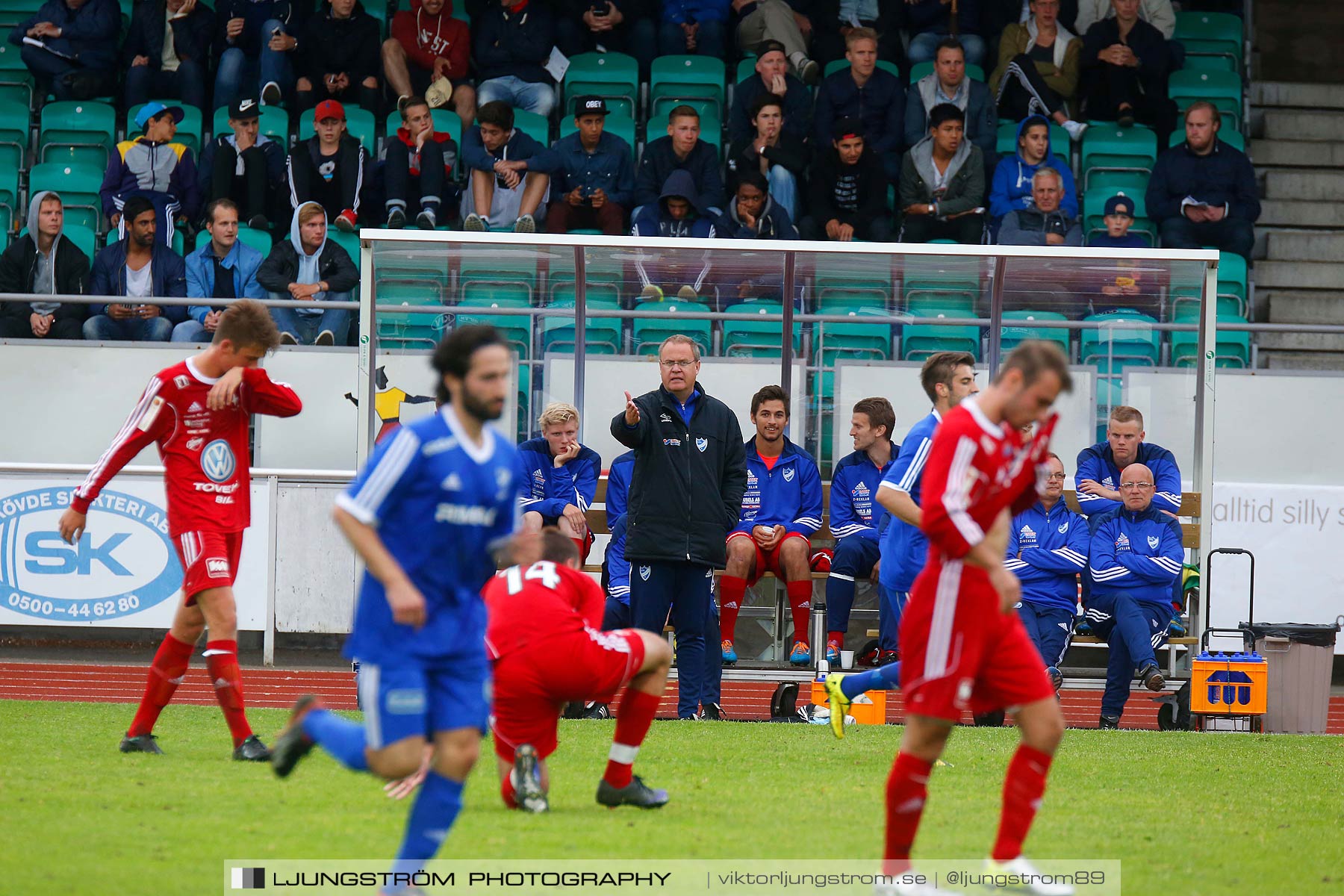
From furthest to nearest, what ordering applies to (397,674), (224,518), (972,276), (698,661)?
1. (972,276)
2. (698,661)
3. (224,518)
4. (397,674)

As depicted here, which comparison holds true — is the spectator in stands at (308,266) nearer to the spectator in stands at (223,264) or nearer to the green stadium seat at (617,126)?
the spectator in stands at (223,264)

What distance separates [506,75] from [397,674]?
12.6m

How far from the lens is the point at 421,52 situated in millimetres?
16266

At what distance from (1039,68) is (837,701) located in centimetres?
1065

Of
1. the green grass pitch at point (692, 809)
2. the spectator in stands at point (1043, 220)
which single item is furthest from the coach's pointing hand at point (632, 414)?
the spectator in stands at point (1043, 220)

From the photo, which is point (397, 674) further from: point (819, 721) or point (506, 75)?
point (506, 75)

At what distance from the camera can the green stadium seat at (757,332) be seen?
11492 millimetres

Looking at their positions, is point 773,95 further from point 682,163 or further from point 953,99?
point 953,99

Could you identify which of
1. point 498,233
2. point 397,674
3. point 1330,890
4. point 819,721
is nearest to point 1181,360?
point 819,721

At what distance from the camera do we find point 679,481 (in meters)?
9.30

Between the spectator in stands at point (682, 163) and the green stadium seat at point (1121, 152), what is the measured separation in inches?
158

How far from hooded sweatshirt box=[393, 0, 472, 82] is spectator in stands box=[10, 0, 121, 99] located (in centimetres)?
303

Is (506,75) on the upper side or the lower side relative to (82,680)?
upper

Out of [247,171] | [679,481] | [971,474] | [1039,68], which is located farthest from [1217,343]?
[971,474]
